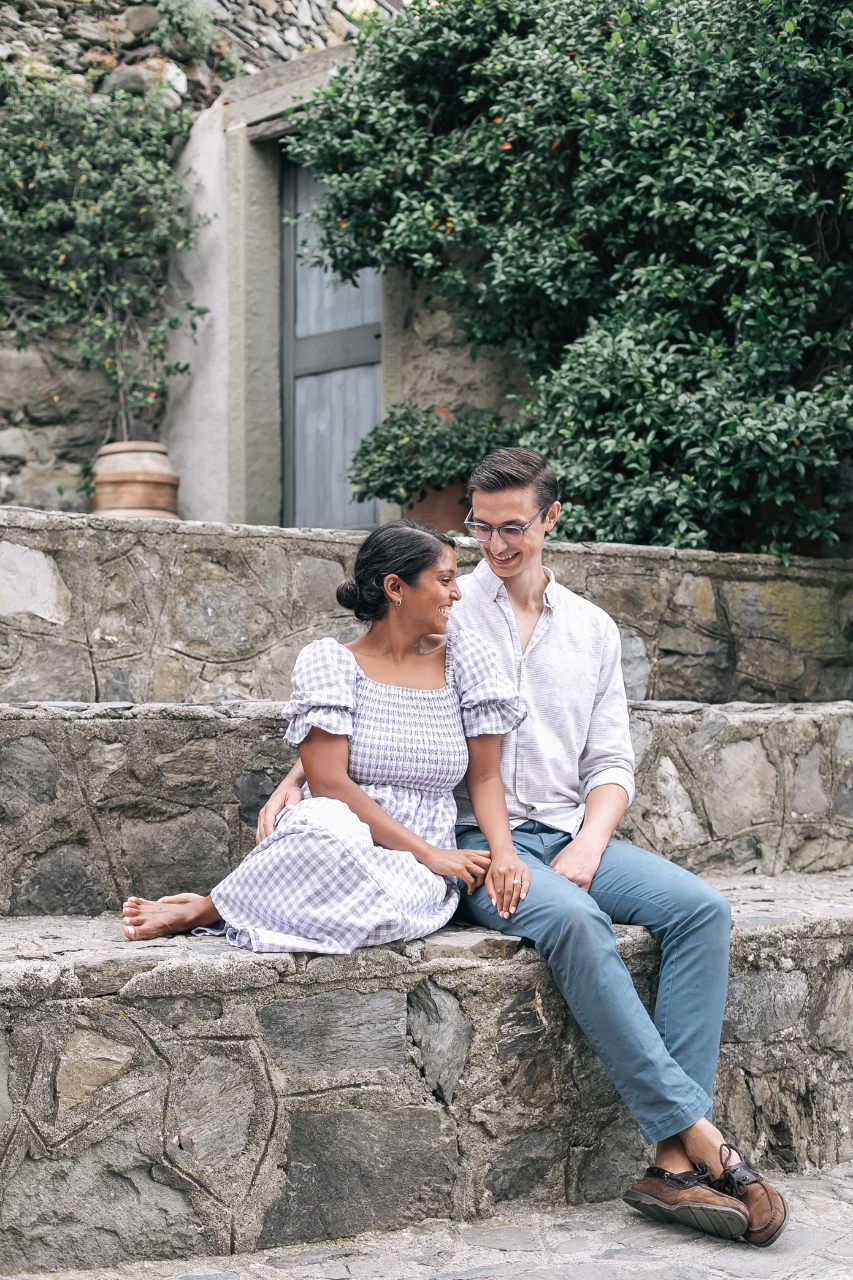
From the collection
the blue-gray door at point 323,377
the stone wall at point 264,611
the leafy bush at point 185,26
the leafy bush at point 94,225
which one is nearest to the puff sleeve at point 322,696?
the stone wall at point 264,611

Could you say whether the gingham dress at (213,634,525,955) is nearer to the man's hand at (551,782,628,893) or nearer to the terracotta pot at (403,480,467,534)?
the man's hand at (551,782,628,893)

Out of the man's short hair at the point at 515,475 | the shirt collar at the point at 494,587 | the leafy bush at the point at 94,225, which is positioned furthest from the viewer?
the leafy bush at the point at 94,225

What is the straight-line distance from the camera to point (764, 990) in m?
2.41

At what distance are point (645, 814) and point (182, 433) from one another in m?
4.04

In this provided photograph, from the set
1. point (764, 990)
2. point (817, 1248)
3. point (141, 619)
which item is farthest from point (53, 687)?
point (817, 1248)

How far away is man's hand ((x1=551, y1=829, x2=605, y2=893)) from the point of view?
231cm

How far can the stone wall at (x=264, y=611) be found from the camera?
3.23m

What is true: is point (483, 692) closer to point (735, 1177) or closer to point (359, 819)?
point (359, 819)

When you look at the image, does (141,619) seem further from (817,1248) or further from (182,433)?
(182,433)

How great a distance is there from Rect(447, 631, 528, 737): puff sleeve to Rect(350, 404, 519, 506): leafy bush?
2615mm

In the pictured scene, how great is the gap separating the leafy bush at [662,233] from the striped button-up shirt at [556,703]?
5.21 ft

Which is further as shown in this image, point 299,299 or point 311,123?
point 299,299

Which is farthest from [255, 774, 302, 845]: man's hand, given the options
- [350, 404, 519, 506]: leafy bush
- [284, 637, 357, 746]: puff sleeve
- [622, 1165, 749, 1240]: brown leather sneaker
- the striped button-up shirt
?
[350, 404, 519, 506]: leafy bush

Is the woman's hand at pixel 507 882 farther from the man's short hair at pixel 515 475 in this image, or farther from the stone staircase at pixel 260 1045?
the man's short hair at pixel 515 475
